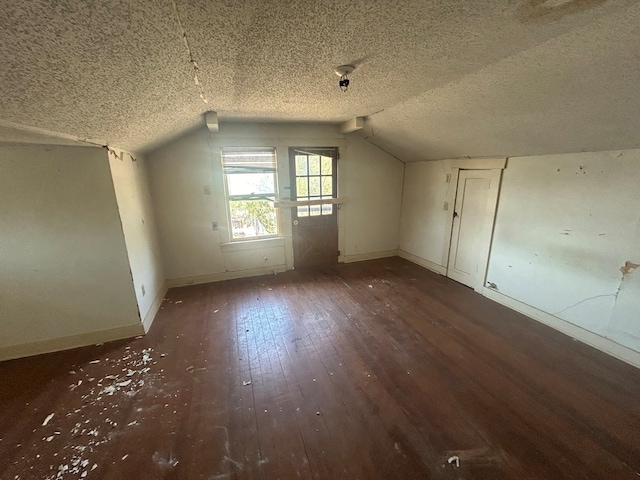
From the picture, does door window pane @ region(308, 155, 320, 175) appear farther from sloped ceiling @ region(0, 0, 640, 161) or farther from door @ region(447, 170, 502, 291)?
door @ region(447, 170, 502, 291)

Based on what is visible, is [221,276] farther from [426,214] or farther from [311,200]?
[426,214]

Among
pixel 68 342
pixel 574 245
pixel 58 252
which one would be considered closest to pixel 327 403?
pixel 68 342

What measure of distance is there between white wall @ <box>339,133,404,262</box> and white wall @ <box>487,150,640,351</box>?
73.0 inches

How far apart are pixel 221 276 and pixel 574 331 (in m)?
4.15

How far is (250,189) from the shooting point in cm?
392

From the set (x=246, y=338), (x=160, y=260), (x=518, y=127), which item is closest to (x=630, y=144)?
(x=518, y=127)

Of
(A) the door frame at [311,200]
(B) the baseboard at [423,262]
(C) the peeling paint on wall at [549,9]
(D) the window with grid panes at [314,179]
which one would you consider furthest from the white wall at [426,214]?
(C) the peeling paint on wall at [549,9]

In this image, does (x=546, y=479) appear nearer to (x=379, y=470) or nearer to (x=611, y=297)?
(x=379, y=470)

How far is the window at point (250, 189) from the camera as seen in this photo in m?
3.78

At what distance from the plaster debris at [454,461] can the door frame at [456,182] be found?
2.46 meters

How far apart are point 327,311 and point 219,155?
2505 millimetres

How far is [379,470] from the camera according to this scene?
1433 millimetres

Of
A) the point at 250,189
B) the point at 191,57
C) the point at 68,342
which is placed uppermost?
the point at 191,57

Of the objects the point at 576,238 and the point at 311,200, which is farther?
the point at 311,200
